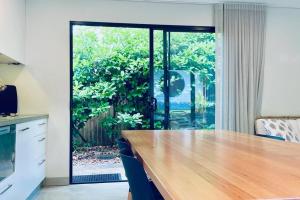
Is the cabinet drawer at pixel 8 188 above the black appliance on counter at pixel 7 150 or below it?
below

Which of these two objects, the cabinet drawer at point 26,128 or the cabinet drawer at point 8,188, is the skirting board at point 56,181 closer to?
the cabinet drawer at point 26,128

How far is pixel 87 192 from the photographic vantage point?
3.72 m

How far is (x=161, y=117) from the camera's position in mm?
4477

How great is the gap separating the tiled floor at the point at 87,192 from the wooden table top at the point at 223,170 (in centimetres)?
186

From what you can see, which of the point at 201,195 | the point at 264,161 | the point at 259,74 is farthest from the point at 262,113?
the point at 201,195

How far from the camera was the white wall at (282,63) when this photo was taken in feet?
15.1

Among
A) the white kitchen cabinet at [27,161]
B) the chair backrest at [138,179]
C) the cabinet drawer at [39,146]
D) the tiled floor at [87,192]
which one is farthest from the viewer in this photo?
the tiled floor at [87,192]

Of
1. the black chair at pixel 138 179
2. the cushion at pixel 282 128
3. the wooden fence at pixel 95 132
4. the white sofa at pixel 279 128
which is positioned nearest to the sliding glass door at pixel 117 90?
the wooden fence at pixel 95 132

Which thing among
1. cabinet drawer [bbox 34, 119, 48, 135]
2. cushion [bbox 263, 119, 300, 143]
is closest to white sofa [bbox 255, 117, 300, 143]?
cushion [bbox 263, 119, 300, 143]

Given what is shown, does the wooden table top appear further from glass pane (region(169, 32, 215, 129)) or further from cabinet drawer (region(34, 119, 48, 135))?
glass pane (region(169, 32, 215, 129))

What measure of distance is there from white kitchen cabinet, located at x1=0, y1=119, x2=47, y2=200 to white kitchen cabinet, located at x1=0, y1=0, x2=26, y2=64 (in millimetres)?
776

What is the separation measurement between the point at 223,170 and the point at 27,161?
237cm

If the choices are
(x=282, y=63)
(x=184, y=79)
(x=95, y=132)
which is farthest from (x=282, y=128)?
(x=95, y=132)

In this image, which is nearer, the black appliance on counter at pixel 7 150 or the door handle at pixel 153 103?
the black appliance on counter at pixel 7 150
